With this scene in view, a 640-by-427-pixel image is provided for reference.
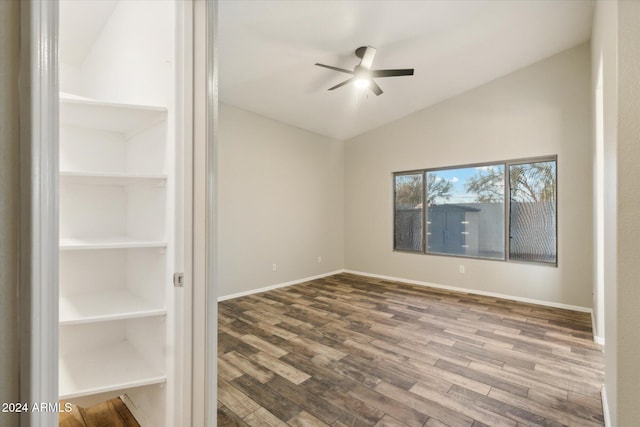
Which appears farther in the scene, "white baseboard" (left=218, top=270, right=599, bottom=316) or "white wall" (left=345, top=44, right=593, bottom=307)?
"white baseboard" (left=218, top=270, right=599, bottom=316)

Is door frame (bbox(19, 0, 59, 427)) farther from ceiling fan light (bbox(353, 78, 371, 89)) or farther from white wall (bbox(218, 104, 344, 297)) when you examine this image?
white wall (bbox(218, 104, 344, 297))

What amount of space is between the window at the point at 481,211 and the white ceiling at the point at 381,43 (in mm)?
1421

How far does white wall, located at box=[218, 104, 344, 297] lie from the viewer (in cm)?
430

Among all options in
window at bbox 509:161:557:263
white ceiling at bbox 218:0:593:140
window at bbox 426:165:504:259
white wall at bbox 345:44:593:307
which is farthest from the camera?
window at bbox 426:165:504:259

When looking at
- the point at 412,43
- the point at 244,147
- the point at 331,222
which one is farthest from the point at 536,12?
the point at 331,222

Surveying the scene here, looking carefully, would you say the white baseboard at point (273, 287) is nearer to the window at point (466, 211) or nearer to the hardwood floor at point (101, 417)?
the window at point (466, 211)

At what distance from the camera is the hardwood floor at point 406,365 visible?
6.18 ft

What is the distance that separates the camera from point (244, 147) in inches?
177

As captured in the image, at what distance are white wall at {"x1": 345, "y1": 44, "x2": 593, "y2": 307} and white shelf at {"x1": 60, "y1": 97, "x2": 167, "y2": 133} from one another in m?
4.57

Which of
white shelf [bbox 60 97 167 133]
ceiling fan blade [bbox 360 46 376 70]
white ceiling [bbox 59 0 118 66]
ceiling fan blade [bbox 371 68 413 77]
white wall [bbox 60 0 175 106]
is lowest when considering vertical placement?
white shelf [bbox 60 97 167 133]

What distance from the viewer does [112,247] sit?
1.47 metres

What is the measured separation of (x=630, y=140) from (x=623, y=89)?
211 mm

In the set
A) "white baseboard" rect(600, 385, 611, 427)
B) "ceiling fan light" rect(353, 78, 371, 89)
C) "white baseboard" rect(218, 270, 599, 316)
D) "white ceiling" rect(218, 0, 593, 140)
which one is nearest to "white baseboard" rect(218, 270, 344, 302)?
"white baseboard" rect(218, 270, 599, 316)

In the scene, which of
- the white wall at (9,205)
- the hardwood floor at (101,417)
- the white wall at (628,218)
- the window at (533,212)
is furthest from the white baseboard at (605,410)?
the hardwood floor at (101,417)
